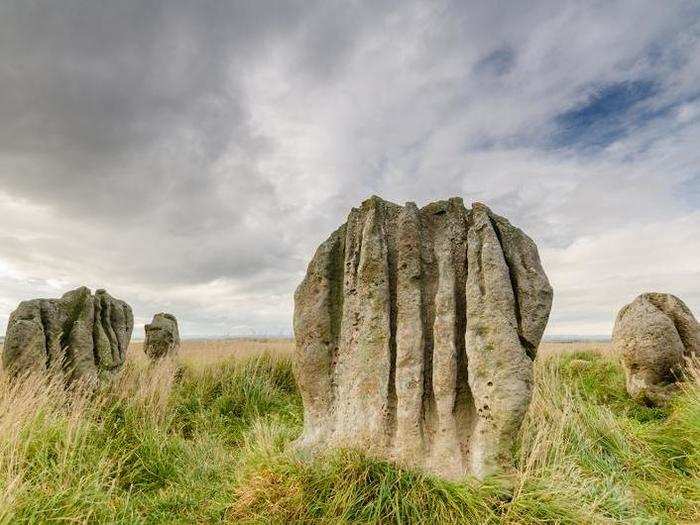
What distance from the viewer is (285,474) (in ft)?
13.9

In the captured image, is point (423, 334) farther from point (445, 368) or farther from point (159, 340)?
point (159, 340)

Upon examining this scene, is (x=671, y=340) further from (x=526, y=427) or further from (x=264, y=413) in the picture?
(x=264, y=413)

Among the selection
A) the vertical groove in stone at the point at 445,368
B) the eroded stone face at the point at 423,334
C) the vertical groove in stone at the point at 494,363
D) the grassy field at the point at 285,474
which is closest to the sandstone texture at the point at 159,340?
the grassy field at the point at 285,474

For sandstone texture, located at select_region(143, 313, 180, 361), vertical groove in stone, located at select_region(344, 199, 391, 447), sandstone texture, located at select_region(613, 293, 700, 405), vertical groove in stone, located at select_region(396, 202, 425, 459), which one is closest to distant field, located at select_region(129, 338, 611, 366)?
sandstone texture, located at select_region(143, 313, 180, 361)

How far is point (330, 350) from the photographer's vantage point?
17.7ft

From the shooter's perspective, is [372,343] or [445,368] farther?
[372,343]

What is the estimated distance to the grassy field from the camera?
3824 millimetres

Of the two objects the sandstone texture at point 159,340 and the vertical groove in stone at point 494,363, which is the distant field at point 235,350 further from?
the vertical groove in stone at point 494,363

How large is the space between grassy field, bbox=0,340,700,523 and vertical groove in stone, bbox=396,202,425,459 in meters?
0.59

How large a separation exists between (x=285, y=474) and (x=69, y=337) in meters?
6.34

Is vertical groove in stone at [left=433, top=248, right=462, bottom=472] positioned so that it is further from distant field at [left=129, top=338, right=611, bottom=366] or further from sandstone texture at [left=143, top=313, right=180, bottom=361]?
sandstone texture at [left=143, top=313, right=180, bottom=361]

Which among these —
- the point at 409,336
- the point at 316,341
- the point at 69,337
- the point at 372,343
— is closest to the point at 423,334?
the point at 409,336

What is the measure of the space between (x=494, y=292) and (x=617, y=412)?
6510 mm

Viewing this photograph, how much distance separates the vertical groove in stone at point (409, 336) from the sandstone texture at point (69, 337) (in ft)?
19.3
